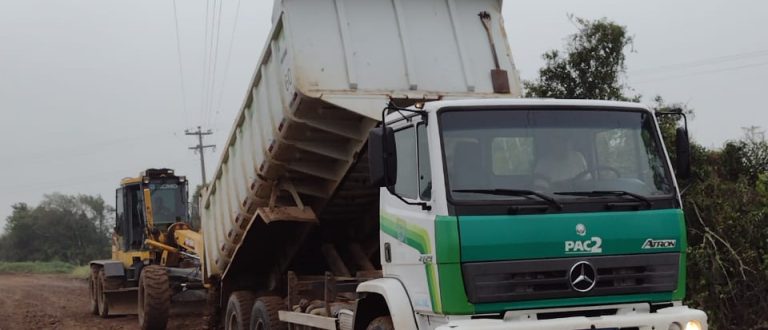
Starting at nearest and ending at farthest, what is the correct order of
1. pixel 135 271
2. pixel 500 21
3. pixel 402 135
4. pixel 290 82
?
pixel 402 135 < pixel 290 82 < pixel 500 21 < pixel 135 271

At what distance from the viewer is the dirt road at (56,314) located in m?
15.5

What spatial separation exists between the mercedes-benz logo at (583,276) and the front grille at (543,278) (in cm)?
2

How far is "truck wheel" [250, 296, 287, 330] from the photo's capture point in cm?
905

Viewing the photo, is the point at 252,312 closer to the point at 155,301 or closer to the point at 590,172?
the point at 155,301

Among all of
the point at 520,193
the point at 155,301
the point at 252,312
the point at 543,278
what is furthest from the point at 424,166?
the point at 155,301

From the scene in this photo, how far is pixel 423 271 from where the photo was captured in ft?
18.6

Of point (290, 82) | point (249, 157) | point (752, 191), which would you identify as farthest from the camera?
point (752, 191)

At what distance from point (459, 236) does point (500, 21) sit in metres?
3.40

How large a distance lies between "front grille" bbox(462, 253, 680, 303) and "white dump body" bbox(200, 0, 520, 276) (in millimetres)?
2459

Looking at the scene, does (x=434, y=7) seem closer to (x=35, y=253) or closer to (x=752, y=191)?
(x=752, y=191)

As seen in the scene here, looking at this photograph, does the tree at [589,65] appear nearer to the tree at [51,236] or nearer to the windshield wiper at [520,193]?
the windshield wiper at [520,193]

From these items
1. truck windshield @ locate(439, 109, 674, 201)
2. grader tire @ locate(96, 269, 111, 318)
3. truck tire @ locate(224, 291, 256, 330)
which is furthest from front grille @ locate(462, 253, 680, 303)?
grader tire @ locate(96, 269, 111, 318)

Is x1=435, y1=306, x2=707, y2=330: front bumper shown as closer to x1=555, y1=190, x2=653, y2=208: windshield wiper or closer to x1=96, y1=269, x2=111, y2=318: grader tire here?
x1=555, y1=190, x2=653, y2=208: windshield wiper

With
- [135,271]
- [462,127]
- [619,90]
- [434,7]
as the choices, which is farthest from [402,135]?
[135,271]
